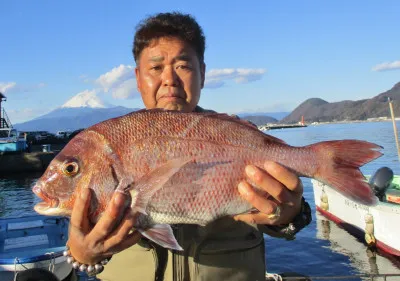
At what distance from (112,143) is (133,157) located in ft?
0.68

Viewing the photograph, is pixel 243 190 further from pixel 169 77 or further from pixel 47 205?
pixel 47 205

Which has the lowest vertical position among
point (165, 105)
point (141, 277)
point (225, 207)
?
point (141, 277)

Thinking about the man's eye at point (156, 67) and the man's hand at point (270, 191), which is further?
the man's eye at point (156, 67)

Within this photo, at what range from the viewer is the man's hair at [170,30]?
362 cm

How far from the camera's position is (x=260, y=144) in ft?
9.71

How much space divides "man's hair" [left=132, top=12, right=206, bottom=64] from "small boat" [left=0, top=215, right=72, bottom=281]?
8157mm

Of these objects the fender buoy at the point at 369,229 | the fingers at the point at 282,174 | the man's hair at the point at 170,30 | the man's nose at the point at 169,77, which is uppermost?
the man's hair at the point at 170,30

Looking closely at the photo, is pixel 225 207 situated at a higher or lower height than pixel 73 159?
lower

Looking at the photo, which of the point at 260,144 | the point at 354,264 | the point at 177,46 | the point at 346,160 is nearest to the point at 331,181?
the point at 346,160

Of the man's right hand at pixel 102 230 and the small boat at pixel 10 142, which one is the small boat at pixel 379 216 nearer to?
the man's right hand at pixel 102 230

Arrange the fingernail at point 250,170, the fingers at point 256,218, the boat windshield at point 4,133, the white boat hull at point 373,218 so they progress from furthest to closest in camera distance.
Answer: the boat windshield at point 4,133 → the white boat hull at point 373,218 → the fingers at point 256,218 → the fingernail at point 250,170

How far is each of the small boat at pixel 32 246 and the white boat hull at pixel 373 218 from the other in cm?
905

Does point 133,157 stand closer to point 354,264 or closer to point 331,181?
point 331,181

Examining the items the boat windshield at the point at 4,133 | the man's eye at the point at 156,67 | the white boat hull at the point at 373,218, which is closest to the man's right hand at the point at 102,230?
the man's eye at the point at 156,67
